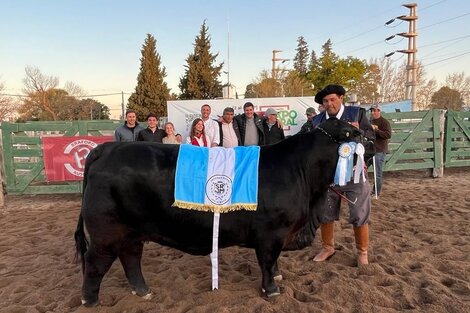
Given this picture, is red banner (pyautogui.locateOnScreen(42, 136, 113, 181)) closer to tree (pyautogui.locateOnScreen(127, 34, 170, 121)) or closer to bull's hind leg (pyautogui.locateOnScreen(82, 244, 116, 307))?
bull's hind leg (pyautogui.locateOnScreen(82, 244, 116, 307))

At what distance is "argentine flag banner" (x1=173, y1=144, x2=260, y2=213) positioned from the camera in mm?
2977

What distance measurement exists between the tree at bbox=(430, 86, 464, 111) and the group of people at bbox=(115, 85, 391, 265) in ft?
117

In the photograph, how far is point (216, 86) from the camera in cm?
2803

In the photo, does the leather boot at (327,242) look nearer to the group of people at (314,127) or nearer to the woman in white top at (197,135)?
the group of people at (314,127)

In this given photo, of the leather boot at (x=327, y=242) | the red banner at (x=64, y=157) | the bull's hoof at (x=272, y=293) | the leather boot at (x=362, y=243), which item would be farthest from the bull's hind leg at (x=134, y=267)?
the red banner at (x=64, y=157)

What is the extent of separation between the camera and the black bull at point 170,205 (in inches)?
118

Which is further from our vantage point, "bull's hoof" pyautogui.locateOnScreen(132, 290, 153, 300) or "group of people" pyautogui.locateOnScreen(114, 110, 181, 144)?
"group of people" pyautogui.locateOnScreen(114, 110, 181, 144)

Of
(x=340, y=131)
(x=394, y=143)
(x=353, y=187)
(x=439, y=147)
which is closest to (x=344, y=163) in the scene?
(x=340, y=131)

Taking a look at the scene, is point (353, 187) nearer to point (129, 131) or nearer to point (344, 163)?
point (344, 163)

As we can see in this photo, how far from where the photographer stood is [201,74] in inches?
1081

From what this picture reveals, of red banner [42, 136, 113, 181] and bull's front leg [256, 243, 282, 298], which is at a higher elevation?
red banner [42, 136, 113, 181]

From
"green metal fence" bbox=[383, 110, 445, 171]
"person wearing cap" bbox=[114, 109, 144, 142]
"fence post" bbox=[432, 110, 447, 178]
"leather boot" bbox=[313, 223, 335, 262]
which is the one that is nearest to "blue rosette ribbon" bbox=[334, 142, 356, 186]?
"leather boot" bbox=[313, 223, 335, 262]

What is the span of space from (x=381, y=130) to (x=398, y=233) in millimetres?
2871

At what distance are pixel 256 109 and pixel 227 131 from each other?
347 centimetres
